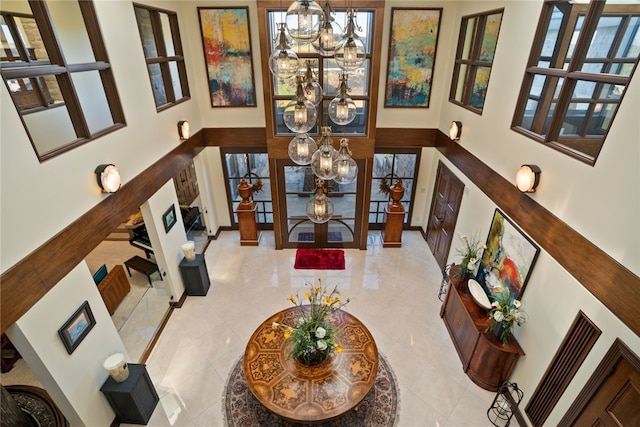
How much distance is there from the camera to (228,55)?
20.5 feet

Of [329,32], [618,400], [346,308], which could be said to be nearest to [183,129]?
[329,32]

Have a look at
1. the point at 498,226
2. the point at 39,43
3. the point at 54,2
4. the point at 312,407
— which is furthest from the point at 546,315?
the point at 39,43

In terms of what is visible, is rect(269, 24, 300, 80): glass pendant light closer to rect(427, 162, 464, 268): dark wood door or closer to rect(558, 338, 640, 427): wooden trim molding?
rect(558, 338, 640, 427): wooden trim molding

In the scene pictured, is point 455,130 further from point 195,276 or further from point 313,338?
point 195,276

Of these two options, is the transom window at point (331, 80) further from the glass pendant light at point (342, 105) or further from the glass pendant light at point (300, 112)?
the glass pendant light at point (300, 112)

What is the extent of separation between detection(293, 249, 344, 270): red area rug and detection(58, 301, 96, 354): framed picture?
3.94m

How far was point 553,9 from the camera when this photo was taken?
11.8 feet

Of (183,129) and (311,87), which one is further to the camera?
(183,129)

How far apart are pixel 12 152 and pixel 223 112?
4518 millimetres

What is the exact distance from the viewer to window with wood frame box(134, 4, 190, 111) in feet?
15.8

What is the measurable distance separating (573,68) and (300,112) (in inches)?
113

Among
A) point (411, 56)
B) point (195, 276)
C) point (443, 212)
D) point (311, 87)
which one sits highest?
point (411, 56)

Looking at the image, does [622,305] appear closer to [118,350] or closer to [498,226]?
[498,226]

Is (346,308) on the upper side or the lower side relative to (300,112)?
lower
